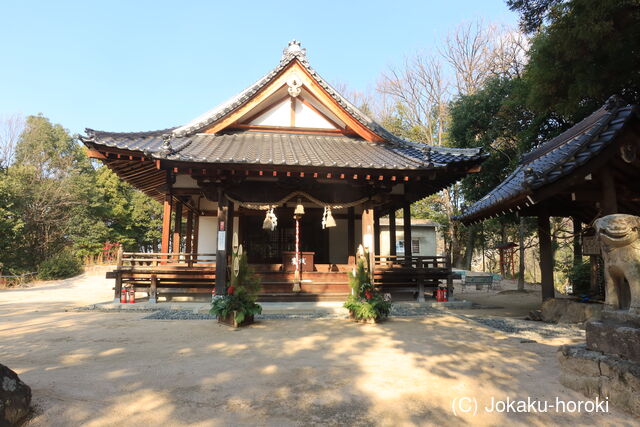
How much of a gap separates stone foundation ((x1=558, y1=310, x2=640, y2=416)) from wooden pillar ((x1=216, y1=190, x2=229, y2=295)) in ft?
25.3

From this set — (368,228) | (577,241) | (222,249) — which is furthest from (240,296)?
(577,241)

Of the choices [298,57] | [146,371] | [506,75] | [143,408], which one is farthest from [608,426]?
[506,75]

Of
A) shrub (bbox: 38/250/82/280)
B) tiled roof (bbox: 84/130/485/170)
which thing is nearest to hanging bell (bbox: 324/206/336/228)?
tiled roof (bbox: 84/130/485/170)

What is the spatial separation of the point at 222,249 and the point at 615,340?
27.2 feet

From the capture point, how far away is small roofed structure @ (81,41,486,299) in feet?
30.9

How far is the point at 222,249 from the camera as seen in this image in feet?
31.9

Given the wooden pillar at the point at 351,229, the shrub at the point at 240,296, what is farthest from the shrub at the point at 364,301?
the wooden pillar at the point at 351,229

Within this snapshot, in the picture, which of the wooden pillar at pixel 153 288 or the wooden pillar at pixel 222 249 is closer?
the wooden pillar at pixel 222 249


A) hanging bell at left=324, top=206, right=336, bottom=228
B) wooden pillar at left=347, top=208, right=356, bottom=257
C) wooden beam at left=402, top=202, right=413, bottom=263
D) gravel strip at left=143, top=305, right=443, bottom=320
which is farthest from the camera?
wooden pillar at left=347, top=208, right=356, bottom=257

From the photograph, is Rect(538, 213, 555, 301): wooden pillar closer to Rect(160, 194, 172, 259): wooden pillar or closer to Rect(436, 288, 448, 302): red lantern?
Rect(436, 288, 448, 302): red lantern

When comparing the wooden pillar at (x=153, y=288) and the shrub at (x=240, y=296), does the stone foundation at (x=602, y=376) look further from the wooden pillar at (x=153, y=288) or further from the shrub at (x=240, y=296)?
the wooden pillar at (x=153, y=288)

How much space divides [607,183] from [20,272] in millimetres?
25733

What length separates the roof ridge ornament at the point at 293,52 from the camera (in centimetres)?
1161

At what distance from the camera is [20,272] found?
19.9 m
